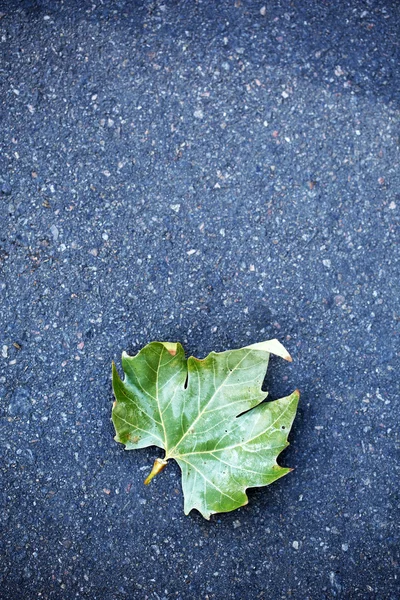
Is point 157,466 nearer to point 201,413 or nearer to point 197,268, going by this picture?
point 201,413

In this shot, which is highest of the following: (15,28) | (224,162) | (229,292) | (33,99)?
(15,28)

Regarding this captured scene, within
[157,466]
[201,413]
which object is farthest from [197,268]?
[157,466]

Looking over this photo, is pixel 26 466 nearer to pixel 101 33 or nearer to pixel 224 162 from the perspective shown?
pixel 224 162

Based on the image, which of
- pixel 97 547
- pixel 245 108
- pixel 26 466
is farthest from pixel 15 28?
pixel 97 547

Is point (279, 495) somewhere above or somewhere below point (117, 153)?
below

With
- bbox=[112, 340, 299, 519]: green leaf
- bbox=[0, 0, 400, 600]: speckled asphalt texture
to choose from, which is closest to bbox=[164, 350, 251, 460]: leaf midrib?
bbox=[112, 340, 299, 519]: green leaf

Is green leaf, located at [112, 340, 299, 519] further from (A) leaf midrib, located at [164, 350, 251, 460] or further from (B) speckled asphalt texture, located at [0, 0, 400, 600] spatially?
(B) speckled asphalt texture, located at [0, 0, 400, 600]
